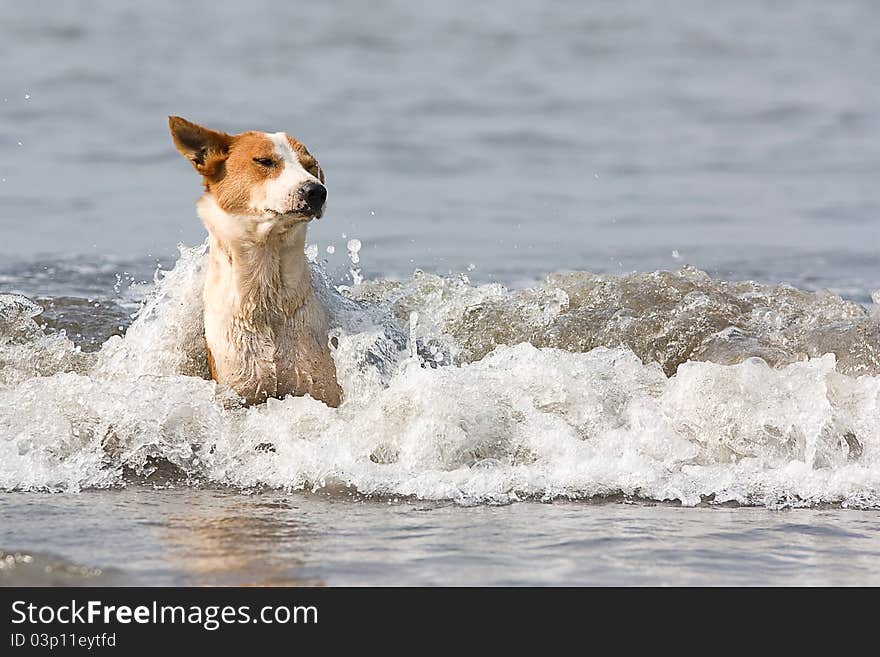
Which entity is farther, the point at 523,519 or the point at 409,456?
the point at 409,456

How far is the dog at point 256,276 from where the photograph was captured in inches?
274

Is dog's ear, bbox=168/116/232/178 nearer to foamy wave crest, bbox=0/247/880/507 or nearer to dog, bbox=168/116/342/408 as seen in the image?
dog, bbox=168/116/342/408

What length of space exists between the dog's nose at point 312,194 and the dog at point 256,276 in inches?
6.6

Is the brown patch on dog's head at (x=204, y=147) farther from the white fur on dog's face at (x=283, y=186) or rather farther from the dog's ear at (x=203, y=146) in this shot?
the white fur on dog's face at (x=283, y=186)

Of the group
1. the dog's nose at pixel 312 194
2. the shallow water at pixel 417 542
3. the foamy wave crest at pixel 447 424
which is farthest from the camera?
the dog's nose at pixel 312 194

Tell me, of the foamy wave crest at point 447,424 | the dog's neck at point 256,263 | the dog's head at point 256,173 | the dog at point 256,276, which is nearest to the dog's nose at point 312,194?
the dog's head at point 256,173

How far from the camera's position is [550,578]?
4758 millimetres

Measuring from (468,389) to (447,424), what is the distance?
404 mm

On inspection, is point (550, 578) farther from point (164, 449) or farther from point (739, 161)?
point (739, 161)

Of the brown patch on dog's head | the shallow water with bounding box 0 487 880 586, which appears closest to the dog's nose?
the brown patch on dog's head

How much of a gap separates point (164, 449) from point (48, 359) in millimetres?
2663

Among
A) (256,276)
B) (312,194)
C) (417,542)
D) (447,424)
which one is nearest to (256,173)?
(312,194)

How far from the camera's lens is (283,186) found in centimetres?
675

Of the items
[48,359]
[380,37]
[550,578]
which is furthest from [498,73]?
[550,578]
